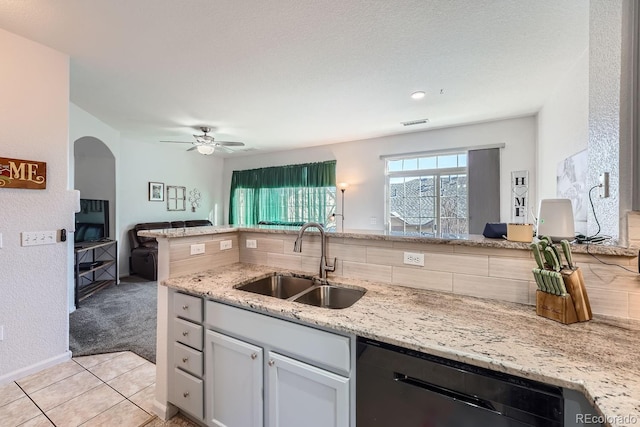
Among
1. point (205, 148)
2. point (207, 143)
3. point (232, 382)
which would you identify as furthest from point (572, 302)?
point (207, 143)

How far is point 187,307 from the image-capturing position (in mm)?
1599

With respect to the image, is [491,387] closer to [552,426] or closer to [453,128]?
[552,426]

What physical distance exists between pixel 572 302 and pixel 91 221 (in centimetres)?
558

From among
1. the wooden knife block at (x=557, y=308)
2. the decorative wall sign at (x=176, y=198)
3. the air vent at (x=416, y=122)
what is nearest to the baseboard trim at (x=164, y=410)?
the wooden knife block at (x=557, y=308)

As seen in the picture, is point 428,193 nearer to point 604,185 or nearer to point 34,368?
point 604,185

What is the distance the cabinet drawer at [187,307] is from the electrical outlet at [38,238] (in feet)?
5.01

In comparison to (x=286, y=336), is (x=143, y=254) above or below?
below

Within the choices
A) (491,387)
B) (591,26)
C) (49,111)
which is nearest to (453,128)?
(591,26)

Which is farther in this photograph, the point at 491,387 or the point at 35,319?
the point at 35,319

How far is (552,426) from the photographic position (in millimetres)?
768

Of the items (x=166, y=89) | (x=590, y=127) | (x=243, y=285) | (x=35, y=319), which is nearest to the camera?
(x=590, y=127)

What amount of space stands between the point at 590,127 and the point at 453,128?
3334 mm

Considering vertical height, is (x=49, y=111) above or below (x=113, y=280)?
above

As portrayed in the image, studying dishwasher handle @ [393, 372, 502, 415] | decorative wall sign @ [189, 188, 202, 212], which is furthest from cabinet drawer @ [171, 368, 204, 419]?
decorative wall sign @ [189, 188, 202, 212]
